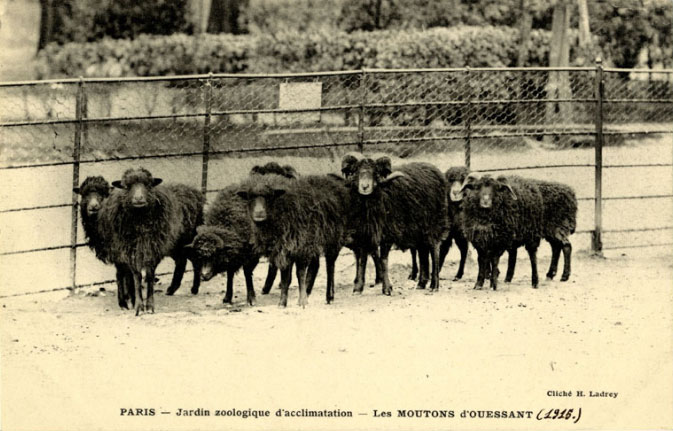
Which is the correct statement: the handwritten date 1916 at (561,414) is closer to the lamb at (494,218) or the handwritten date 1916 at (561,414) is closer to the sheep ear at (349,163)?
the lamb at (494,218)

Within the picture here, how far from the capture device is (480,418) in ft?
30.4

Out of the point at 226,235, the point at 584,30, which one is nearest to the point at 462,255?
the point at 226,235

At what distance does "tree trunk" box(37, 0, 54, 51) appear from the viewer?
1864 centimetres

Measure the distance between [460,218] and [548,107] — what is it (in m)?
9.47

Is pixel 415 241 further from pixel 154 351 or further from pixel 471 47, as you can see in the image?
pixel 471 47

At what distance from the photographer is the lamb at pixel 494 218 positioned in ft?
39.0

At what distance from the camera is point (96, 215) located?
1126cm

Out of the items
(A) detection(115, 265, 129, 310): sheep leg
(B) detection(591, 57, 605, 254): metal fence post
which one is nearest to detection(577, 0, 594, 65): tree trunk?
(B) detection(591, 57, 605, 254): metal fence post

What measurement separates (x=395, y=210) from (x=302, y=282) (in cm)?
160

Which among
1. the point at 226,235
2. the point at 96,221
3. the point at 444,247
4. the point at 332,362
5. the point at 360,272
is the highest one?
the point at 96,221

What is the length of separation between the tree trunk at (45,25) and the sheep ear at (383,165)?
376 inches

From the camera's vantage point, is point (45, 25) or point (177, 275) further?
point (45, 25)

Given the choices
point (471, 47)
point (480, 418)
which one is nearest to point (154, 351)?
point (480, 418)

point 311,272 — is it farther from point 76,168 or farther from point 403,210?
point 76,168
